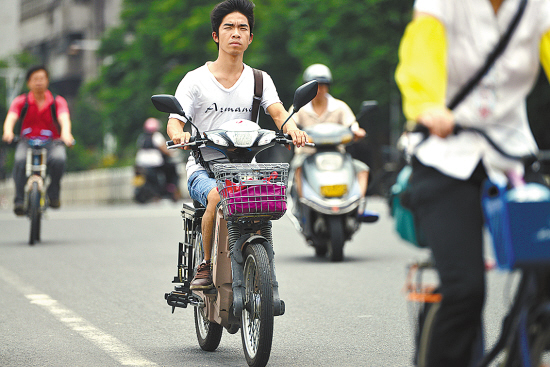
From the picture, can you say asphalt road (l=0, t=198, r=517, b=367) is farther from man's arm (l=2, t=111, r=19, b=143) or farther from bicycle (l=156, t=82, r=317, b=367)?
man's arm (l=2, t=111, r=19, b=143)

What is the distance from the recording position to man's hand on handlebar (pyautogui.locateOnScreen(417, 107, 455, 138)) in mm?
3152

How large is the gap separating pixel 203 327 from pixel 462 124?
9.68 feet

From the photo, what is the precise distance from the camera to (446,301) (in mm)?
3244

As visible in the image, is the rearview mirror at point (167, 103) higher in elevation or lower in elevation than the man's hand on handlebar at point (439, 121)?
higher

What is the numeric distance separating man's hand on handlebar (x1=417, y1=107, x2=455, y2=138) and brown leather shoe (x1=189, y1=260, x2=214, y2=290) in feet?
8.46

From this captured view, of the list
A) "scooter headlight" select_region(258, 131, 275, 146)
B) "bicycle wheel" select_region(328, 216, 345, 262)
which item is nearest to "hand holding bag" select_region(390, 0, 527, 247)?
"scooter headlight" select_region(258, 131, 275, 146)

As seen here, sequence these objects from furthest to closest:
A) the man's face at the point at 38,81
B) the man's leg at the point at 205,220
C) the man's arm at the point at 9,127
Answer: the man's face at the point at 38,81
the man's arm at the point at 9,127
the man's leg at the point at 205,220

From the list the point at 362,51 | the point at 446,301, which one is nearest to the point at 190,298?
the point at 446,301

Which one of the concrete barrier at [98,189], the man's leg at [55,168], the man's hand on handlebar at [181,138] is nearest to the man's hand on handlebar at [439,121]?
the man's hand on handlebar at [181,138]

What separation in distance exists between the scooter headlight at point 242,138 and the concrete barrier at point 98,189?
24.5 m

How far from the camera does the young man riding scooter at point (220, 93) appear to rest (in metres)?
5.59

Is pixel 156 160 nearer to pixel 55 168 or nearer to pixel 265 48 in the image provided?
pixel 55 168

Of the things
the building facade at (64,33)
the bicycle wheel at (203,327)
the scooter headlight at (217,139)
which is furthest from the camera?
the building facade at (64,33)

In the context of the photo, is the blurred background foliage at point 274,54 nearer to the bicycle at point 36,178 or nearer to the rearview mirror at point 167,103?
the bicycle at point 36,178
